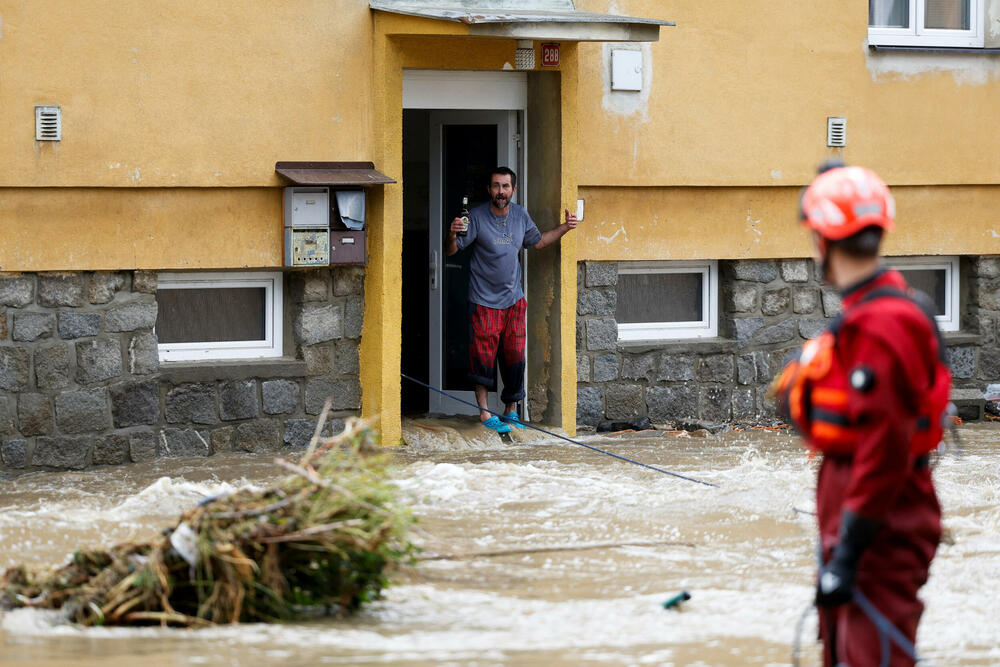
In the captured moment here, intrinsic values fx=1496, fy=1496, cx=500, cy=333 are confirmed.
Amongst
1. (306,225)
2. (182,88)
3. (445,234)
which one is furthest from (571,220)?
(182,88)

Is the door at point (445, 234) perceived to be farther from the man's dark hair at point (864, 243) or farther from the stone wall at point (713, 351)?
the man's dark hair at point (864, 243)

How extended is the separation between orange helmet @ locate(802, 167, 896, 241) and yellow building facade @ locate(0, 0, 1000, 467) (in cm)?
600

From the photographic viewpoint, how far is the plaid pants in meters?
11.0

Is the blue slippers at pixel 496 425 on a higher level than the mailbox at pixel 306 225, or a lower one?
lower

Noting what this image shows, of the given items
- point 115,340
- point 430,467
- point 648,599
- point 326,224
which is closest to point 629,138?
point 326,224

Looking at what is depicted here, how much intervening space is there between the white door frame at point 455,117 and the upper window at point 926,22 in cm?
303

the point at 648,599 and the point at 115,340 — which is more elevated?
the point at 115,340

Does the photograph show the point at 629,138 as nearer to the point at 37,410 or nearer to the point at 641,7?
the point at 641,7

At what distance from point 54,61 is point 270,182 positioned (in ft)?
5.13

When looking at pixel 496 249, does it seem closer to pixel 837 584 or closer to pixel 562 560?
pixel 562 560

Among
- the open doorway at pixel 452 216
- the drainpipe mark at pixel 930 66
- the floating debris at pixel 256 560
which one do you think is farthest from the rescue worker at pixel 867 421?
the drainpipe mark at pixel 930 66

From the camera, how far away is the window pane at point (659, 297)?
11.7m

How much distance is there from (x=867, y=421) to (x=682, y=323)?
26.2ft

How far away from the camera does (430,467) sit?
9383mm
